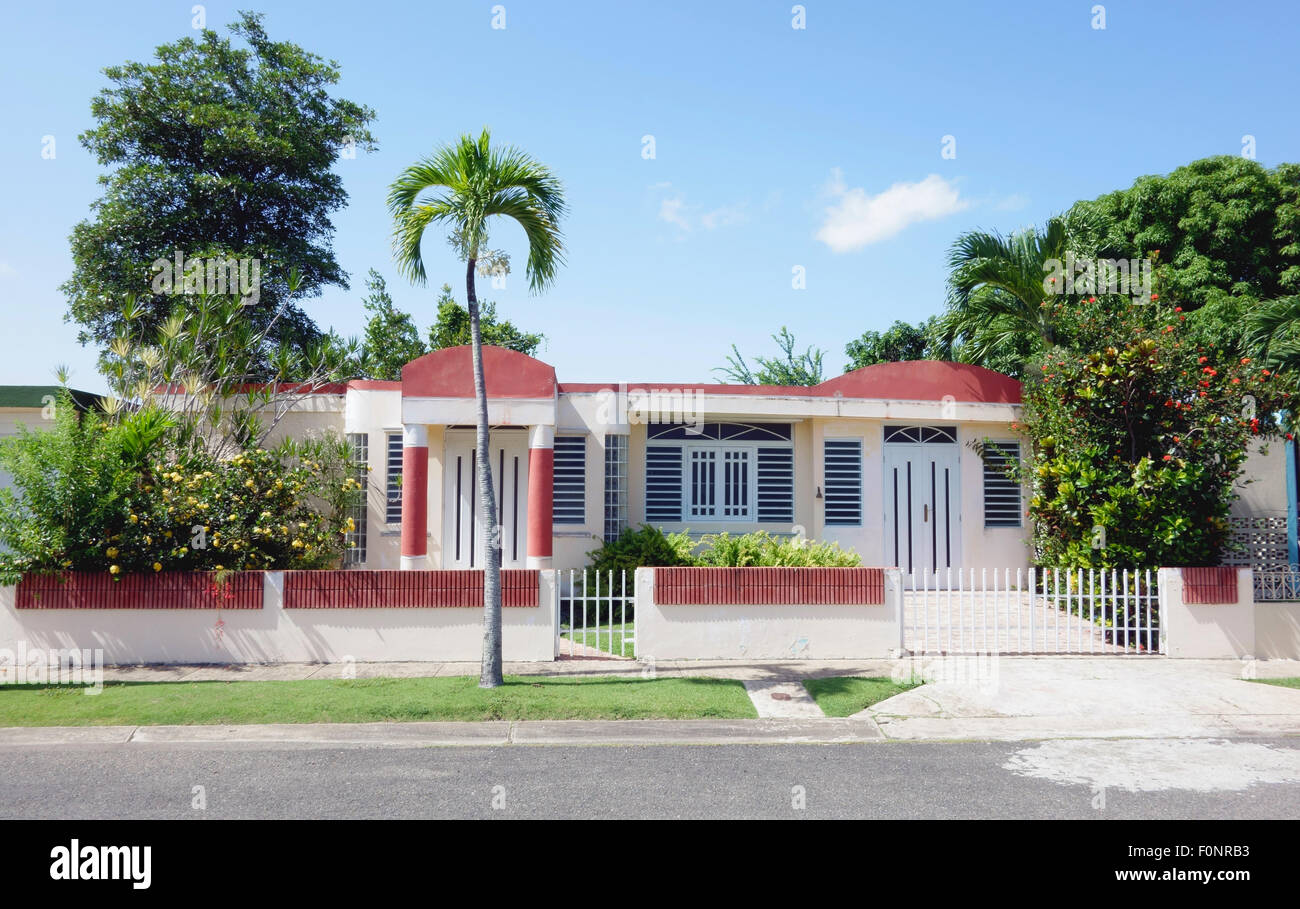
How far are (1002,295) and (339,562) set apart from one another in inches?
460

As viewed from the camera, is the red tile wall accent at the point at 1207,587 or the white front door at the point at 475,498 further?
the white front door at the point at 475,498

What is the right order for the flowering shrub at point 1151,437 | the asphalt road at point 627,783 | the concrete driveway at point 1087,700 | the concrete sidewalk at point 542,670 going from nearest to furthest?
1. the asphalt road at point 627,783
2. the concrete driveway at point 1087,700
3. the concrete sidewalk at point 542,670
4. the flowering shrub at point 1151,437

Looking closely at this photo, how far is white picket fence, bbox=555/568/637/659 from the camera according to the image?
952 cm

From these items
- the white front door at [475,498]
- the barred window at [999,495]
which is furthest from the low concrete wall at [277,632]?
the barred window at [999,495]

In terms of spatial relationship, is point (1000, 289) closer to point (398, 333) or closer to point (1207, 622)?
point (1207, 622)

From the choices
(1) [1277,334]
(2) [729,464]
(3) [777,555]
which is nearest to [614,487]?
(2) [729,464]

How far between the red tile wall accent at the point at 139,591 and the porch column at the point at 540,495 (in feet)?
13.0

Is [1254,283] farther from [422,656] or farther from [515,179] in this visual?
[422,656]

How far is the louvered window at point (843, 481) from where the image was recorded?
14.1m

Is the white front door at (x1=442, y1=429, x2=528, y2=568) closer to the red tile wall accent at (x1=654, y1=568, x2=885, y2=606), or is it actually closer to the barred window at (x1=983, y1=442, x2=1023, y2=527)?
the red tile wall accent at (x1=654, y1=568, x2=885, y2=606)

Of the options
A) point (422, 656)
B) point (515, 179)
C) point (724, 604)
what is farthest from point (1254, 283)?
point (422, 656)

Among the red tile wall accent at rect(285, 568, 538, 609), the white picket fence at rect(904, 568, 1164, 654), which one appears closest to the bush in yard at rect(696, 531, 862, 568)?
the white picket fence at rect(904, 568, 1164, 654)

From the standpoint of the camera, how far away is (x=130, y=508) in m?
9.55

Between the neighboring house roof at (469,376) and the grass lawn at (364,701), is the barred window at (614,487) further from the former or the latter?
the grass lawn at (364,701)
